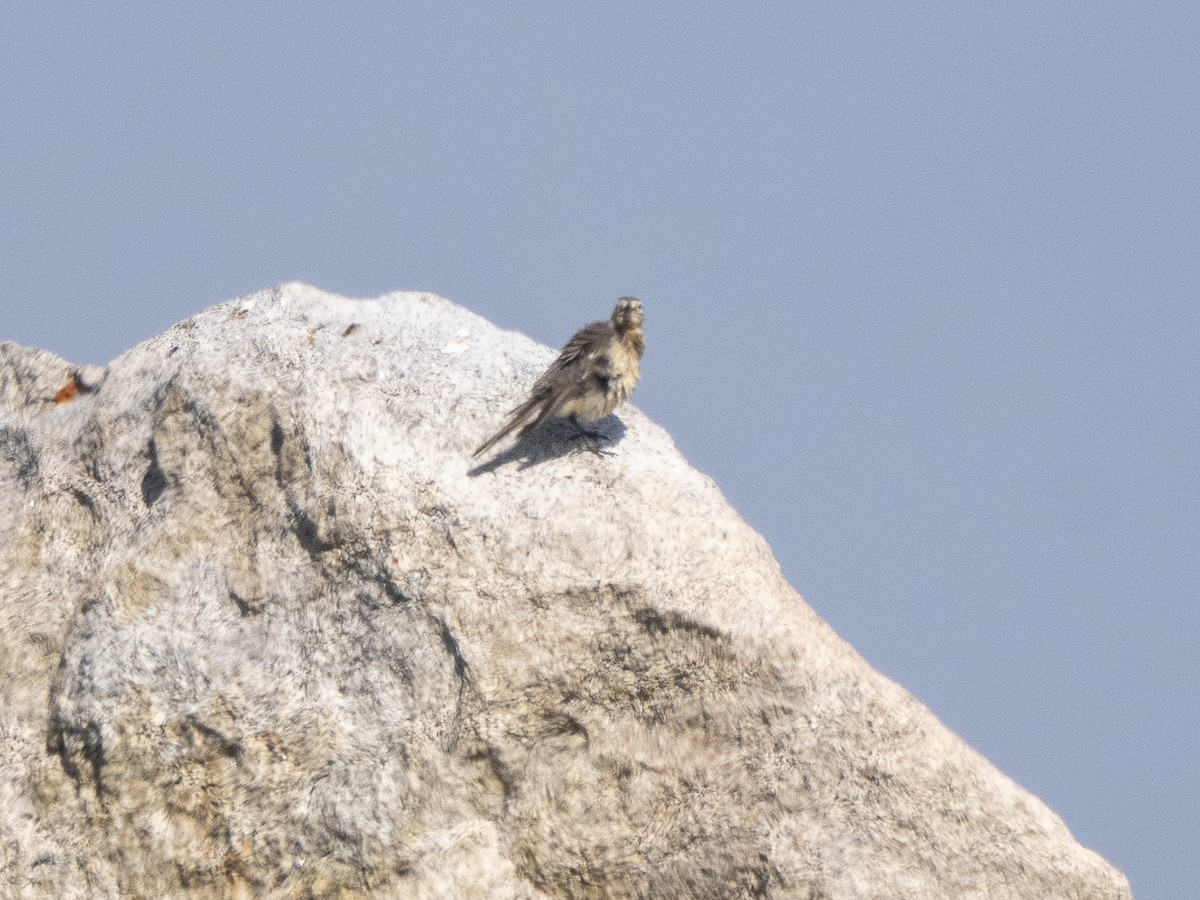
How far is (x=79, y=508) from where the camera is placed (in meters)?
11.1

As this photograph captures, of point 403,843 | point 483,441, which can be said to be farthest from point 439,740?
point 483,441

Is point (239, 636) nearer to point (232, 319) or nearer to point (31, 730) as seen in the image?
point (31, 730)

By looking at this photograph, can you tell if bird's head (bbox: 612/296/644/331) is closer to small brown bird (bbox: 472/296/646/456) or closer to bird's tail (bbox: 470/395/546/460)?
small brown bird (bbox: 472/296/646/456)

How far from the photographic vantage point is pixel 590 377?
11.5 metres

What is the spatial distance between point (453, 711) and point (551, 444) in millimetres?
2376

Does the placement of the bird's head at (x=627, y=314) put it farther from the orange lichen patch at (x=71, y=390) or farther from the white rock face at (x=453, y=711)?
the orange lichen patch at (x=71, y=390)

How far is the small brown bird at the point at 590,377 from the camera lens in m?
11.1

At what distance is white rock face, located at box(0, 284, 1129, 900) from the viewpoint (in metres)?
9.65

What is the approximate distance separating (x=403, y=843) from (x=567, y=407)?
352cm

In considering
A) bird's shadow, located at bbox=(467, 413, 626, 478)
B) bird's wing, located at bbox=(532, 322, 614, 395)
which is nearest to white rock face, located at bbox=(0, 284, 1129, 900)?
bird's shadow, located at bbox=(467, 413, 626, 478)

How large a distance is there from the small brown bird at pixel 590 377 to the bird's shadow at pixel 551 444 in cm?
7

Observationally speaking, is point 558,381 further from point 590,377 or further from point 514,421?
point 514,421

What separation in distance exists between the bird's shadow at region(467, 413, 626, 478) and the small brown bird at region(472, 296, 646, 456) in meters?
0.07

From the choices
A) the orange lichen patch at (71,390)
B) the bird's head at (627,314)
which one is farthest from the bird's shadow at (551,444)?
the orange lichen patch at (71,390)
